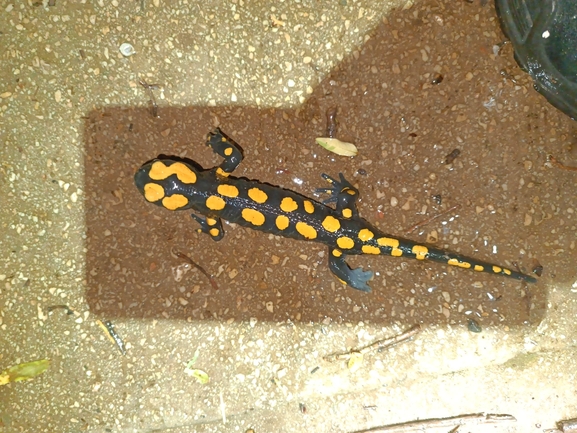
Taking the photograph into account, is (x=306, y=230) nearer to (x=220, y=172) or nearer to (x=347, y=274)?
(x=347, y=274)

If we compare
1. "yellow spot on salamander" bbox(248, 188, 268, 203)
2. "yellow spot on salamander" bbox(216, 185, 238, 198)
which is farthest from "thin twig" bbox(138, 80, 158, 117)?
"yellow spot on salamander" bbox(248, 188, 268, 203)

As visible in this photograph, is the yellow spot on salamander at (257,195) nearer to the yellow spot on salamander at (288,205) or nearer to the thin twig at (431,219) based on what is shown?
the yellow spot on salamander at (288,205)

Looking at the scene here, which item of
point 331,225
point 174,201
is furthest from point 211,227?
point 331,225

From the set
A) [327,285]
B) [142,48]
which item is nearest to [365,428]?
[327,285]

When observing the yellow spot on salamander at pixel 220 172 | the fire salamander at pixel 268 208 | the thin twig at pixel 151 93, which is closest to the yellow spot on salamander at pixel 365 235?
the fire salamander at pixel 268 208

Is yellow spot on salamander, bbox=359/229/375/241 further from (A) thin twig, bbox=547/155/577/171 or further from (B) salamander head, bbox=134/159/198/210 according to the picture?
(A) thin twig, bbox=547/155/577/171

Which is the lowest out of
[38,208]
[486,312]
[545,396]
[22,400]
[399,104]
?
[22,400]

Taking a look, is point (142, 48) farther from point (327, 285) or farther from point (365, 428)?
point (365, 428)
